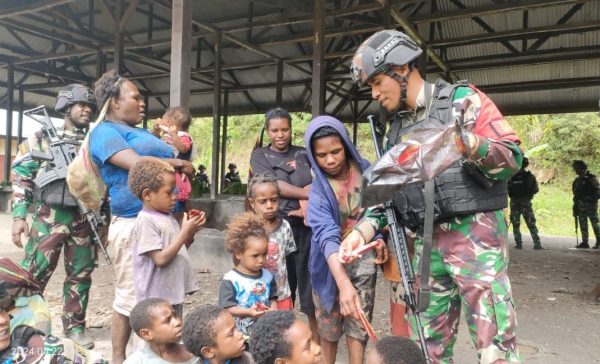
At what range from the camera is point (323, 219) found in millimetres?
2221

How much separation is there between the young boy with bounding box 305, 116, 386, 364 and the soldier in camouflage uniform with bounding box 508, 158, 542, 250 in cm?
729

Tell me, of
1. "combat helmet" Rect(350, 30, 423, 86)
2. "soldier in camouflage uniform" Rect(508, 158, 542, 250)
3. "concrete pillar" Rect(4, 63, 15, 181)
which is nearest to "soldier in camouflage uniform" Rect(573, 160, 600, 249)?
"soldier in camouflage uniform" Rect(508, 158, 542, 250)

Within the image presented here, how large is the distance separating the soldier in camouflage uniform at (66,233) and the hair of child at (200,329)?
1.61 metres

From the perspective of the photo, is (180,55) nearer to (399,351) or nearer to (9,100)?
(399,351)

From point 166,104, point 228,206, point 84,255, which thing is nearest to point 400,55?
point 84,255

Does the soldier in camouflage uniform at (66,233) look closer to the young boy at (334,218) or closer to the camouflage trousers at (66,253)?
the camouflage trousers at (66,253)

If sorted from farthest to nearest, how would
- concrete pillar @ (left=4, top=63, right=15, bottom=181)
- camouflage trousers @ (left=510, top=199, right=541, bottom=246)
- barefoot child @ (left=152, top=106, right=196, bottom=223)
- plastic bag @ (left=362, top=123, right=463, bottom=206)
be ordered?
1. concrete pillar @ (left=4, top=63, right=15, bottom=181)
2. camouflage trousers @ (left=510, top=199, right=541, bottom=246)
3. barefoot child @ (left=152, top=106, right=196, bottom=223)
4. plastic bag @ (left=362, top=123, right=463, bottom=206)

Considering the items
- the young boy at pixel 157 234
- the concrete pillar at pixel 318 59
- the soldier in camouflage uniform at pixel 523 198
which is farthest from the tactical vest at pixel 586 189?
the young boy at pixel 157 234

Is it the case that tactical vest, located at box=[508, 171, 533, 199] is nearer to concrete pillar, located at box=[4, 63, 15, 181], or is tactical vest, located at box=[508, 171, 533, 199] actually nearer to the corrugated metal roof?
the corrugated metal roof

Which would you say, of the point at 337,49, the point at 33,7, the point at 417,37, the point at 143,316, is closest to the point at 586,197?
the point at 417,37

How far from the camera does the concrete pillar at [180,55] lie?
4.07m

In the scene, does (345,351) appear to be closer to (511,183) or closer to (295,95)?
(511,183)

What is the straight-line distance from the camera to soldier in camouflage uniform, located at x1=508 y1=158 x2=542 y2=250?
8.77 m

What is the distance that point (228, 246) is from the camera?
99.0 inches
